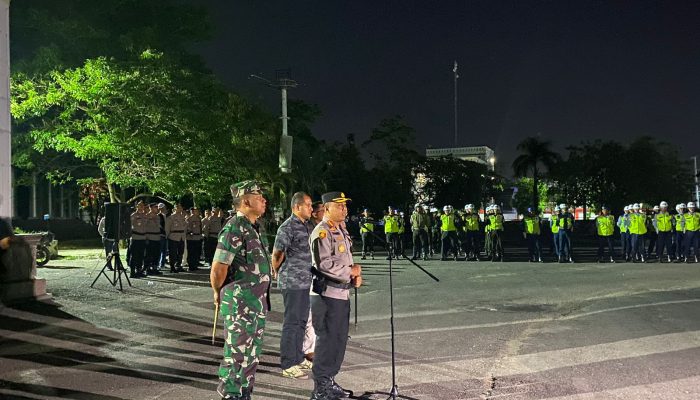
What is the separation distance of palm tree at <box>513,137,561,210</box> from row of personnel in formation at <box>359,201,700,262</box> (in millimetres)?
45437

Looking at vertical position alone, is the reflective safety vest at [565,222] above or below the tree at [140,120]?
below

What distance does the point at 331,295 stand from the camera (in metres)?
5.73

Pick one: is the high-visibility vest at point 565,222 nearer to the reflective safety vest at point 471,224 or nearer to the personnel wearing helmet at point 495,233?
the personnel wearing helmet at point 495,233

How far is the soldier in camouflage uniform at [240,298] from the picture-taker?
17.0 ft

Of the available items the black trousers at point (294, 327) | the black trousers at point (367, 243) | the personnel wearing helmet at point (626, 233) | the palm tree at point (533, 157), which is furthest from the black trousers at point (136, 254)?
the palm tree at point (533, 157)

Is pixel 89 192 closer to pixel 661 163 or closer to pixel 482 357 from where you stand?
pixel 482 357

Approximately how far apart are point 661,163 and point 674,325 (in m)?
49.2

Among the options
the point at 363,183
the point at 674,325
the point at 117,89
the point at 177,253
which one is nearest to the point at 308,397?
the point at 674,325

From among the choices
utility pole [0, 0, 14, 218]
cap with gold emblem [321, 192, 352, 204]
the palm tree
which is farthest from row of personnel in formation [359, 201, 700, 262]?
the palm tree

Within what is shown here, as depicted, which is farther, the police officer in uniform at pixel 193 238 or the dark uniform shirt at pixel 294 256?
the police officer in uniform at pixel 193 238

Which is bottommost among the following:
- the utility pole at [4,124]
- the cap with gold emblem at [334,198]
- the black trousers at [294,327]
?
the black trousers at [294,327]

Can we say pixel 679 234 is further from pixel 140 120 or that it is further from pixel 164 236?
pixel 140 120

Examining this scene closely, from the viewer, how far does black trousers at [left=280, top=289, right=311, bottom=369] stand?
21.7 feet

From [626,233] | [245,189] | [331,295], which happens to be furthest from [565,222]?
[245,189]
